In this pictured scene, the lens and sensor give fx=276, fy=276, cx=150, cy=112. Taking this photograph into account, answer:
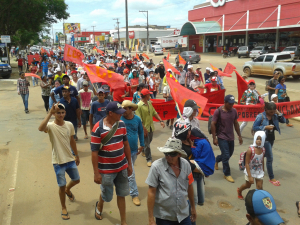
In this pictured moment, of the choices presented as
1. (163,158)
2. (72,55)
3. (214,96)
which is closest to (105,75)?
(72,55)

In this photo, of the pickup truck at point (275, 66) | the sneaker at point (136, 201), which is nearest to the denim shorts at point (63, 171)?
the sneaker at point (136, 201)

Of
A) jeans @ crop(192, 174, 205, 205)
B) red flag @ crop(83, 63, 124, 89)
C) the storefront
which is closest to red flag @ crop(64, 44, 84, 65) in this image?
red flag @ crop(83, 63, 124, 89)

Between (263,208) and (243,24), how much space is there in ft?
131

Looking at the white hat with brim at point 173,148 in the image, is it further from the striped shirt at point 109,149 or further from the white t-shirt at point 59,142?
the white t-shirt at point 59,142

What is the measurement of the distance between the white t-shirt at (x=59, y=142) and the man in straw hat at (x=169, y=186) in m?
1.73

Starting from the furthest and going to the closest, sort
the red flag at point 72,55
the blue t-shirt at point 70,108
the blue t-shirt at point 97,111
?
1. the red flag at point 72,55
2. the blue t-shirt at point 70,108
3. the blue t-shirt at point 97,111

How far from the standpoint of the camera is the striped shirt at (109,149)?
3.53 m

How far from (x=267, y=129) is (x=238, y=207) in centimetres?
148

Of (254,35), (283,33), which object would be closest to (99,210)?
(283,33)

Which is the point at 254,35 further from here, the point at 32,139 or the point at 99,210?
the point at 99,210

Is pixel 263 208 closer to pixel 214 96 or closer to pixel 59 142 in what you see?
pixel 59 142

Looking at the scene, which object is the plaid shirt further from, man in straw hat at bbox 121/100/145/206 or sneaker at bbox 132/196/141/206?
sneaker at bbox 132/196/141/206

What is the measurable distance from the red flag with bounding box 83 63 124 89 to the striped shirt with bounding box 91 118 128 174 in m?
4.38

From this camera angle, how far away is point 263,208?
1803 mm
